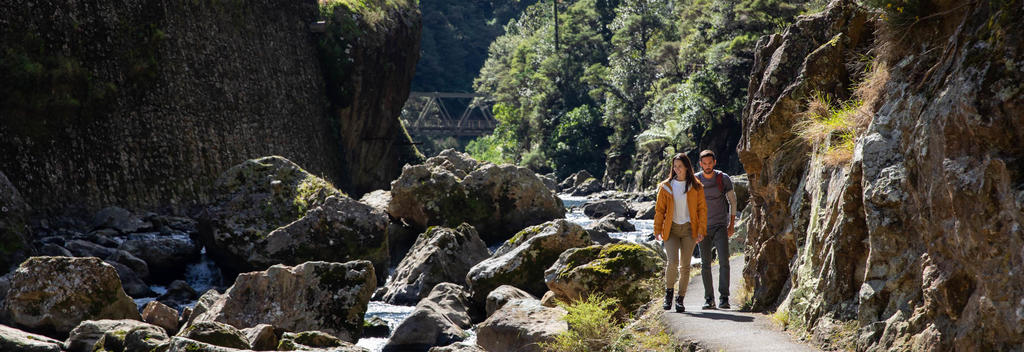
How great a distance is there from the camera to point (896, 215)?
226 inches

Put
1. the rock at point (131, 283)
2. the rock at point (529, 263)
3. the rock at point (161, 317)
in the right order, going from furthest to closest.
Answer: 1. the rock at point (131, 283)
2. the rock at point (529, 263)
3. the rock at point (161, 317)

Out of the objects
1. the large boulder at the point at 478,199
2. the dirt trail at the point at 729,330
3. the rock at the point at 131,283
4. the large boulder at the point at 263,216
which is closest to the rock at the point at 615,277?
the dirt trail at the point at 729,330

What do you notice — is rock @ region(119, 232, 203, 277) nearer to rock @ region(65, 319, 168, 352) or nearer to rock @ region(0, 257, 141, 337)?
rock @ region(0, 257, 141, 337)

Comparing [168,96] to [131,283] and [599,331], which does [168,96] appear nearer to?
[131,283]

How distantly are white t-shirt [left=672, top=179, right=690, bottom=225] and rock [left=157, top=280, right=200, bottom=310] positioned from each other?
8587 mm

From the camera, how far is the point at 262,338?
9375 mm

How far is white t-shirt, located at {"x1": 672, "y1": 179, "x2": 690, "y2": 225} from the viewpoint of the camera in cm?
812

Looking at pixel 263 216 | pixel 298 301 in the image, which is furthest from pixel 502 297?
pixel 263 216

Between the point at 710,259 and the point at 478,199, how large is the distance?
47.8 feet

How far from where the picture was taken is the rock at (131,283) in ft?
45.3

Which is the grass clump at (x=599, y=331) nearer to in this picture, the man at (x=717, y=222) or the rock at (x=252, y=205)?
the man at (x=717, y=222)

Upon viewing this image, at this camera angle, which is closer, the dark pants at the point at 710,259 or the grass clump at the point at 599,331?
the grass clump at the point at 599,331

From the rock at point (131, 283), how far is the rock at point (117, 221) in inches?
102

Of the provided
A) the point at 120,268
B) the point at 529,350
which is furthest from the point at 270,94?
the point at 529,350
